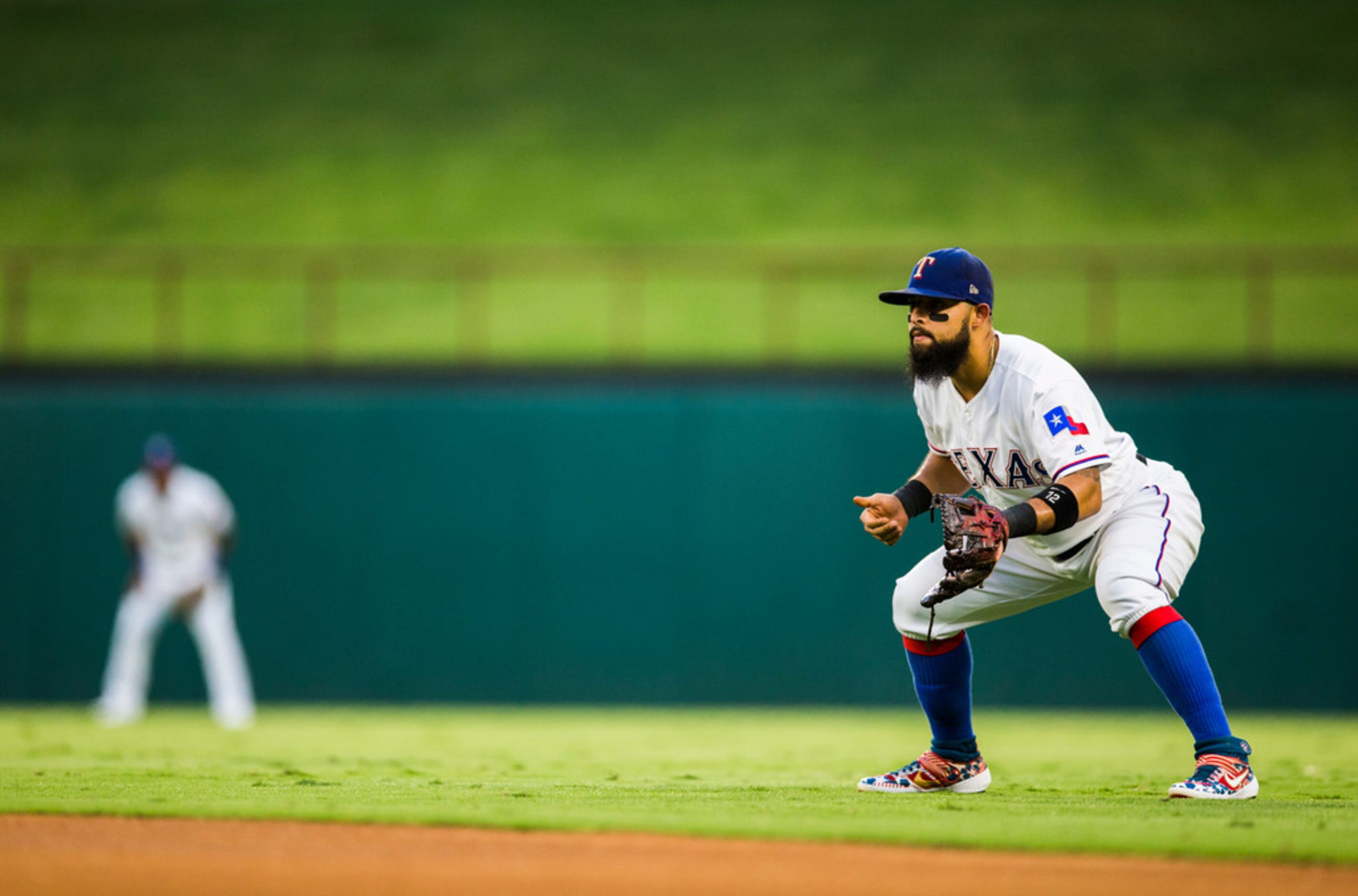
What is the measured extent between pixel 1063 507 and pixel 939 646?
3.03ft

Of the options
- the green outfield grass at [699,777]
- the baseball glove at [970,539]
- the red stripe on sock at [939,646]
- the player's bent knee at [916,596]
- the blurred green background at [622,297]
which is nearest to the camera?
the green outfield grass at [699,777]

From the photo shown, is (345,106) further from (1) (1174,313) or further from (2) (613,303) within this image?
(1) (1174,313)

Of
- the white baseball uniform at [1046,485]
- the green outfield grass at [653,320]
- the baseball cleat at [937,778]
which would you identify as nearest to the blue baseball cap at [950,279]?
the white baseball uniform at [1046,485]

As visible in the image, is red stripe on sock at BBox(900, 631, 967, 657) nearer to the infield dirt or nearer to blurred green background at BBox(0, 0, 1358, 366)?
the infield dirt

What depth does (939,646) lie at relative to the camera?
6074 millimetres

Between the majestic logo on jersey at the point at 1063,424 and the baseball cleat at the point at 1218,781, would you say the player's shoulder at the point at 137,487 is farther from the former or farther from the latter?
the baseball cleat at the point at 1218,781

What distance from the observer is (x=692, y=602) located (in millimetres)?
12797

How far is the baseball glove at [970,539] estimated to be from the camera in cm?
538

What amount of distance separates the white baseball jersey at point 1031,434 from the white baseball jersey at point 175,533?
23.5ft

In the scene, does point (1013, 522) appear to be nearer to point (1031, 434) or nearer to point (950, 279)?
point (1031, 434)

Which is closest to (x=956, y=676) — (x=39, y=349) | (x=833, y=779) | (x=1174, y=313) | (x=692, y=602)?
(x=833, y=779)

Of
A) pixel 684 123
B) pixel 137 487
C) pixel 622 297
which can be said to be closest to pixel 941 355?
pixel 137 487

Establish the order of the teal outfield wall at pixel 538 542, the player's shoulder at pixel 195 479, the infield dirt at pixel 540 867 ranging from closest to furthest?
the infield dirt at pixel 540 867, the player's shoulder at pixel 195 479, the teal outfield wall at pixel 538 542

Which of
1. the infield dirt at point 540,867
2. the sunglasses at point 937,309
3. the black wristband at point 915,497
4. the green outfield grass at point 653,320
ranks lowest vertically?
the infield dirt at point 540,867
